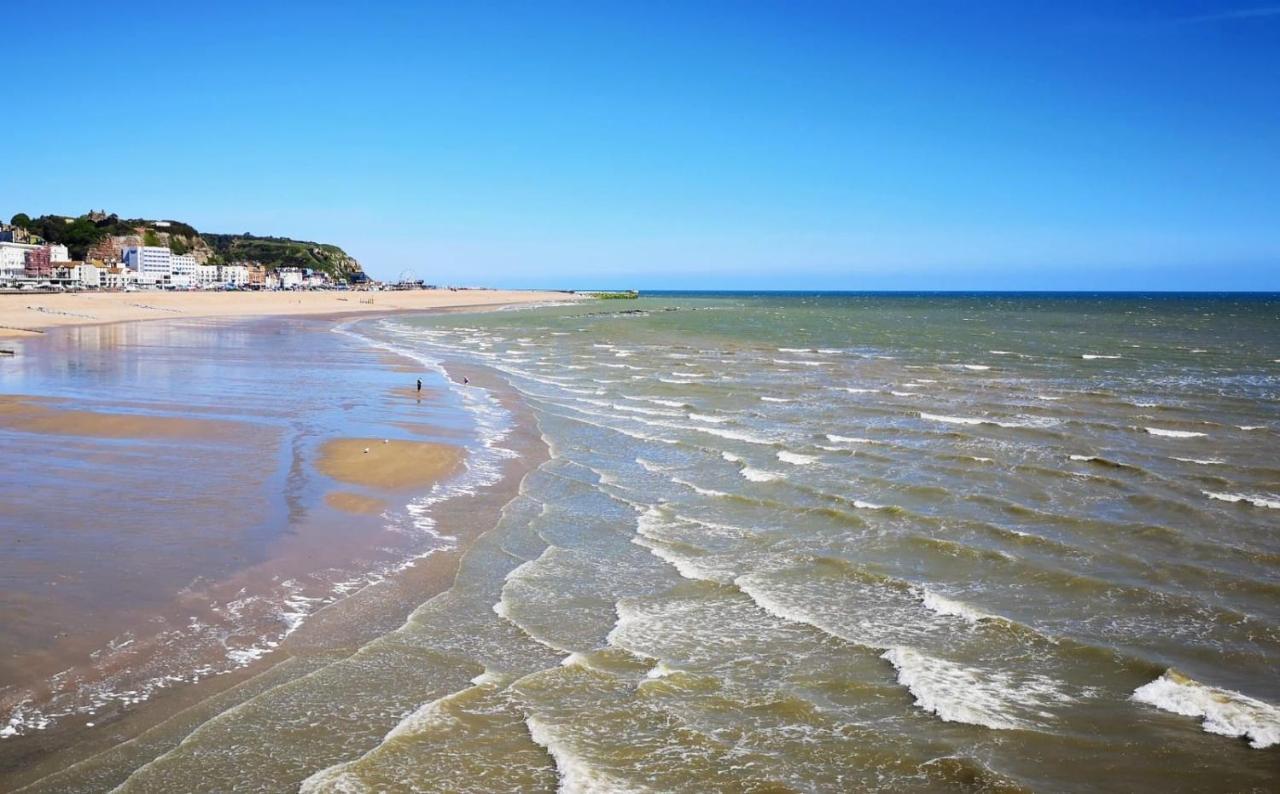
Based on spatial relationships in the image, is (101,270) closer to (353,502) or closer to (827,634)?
(353,502)

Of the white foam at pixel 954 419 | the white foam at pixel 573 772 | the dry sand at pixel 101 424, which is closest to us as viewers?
the white foam at pixel 573 772

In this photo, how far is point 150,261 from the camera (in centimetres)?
18838

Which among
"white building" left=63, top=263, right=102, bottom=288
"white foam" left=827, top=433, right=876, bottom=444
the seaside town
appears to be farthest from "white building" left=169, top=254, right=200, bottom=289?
"white foam" left=827, top=433, right=876, bottom=444

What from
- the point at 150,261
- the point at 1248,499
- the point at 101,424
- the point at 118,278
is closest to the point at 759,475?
the point at 1248,499

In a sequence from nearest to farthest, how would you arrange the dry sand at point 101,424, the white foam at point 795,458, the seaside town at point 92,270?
the white foam at point 795,458, the dry sand at point 101,424, the seaside town at point 92,270

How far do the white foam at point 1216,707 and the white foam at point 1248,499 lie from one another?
334 inches

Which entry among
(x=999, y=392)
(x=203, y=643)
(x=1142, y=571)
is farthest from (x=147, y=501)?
(x=999, y=392)

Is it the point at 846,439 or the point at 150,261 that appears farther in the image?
the point at 150,261

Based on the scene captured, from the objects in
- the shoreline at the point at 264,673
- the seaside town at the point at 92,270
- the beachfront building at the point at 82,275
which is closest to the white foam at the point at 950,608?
the shoreline at the point at 264,673

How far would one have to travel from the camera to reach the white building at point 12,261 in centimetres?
14475

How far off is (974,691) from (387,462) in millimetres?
12041

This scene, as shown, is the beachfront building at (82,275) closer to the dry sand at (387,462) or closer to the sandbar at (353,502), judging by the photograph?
the dry sand at (387,462)

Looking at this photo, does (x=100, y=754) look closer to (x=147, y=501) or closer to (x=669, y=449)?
(x=147, y=501)

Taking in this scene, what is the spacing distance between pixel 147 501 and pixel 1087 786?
1250 cm
